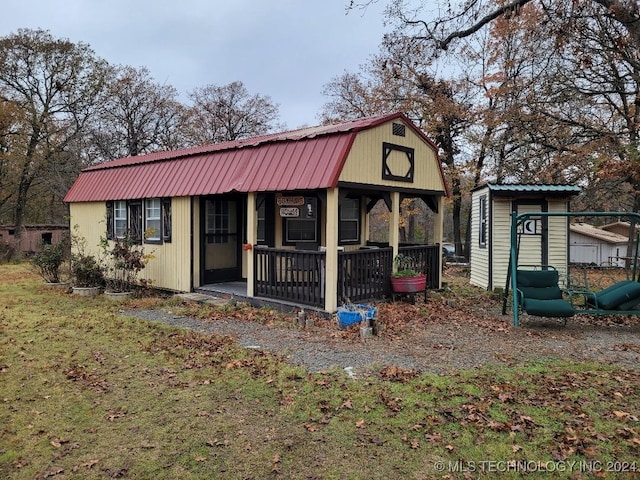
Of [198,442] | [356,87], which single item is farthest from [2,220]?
[198,442]

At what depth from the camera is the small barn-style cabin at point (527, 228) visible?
11188mm

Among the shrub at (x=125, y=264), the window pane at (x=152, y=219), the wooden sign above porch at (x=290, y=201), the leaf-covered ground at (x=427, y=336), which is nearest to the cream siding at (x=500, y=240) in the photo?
the leaf-covered ground at (x=427, y=336)

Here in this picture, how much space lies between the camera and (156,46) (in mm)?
18828

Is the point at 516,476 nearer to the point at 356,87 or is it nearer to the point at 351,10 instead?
the point at 351,10

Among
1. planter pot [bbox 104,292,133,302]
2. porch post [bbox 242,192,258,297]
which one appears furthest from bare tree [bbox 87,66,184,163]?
porch post [bbox 242,192,258,297]

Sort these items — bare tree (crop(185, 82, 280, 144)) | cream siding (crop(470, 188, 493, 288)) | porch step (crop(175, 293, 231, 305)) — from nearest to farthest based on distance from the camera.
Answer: porch step (crop(175, 293, 231, 305)) < cream siding (crop(470, 188, 493, 288)) < bare tree (crop(185, 82, 280, 144))

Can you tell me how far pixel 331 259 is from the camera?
7641 millimetres

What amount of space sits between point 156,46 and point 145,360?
17.2m

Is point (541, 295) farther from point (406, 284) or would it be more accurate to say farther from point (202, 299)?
point (202, 299)

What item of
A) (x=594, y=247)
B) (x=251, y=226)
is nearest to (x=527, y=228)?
(x=251, y=226)

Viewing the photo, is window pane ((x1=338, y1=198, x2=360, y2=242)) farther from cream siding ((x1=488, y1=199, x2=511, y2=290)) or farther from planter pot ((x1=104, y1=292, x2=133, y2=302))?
planter pot ((x1=104, y1=292, x2=133, y2=302))

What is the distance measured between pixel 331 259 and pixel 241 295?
8.46ft

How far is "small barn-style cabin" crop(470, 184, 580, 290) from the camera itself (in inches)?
440

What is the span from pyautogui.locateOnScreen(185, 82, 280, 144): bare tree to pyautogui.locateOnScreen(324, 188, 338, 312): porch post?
24778mm
